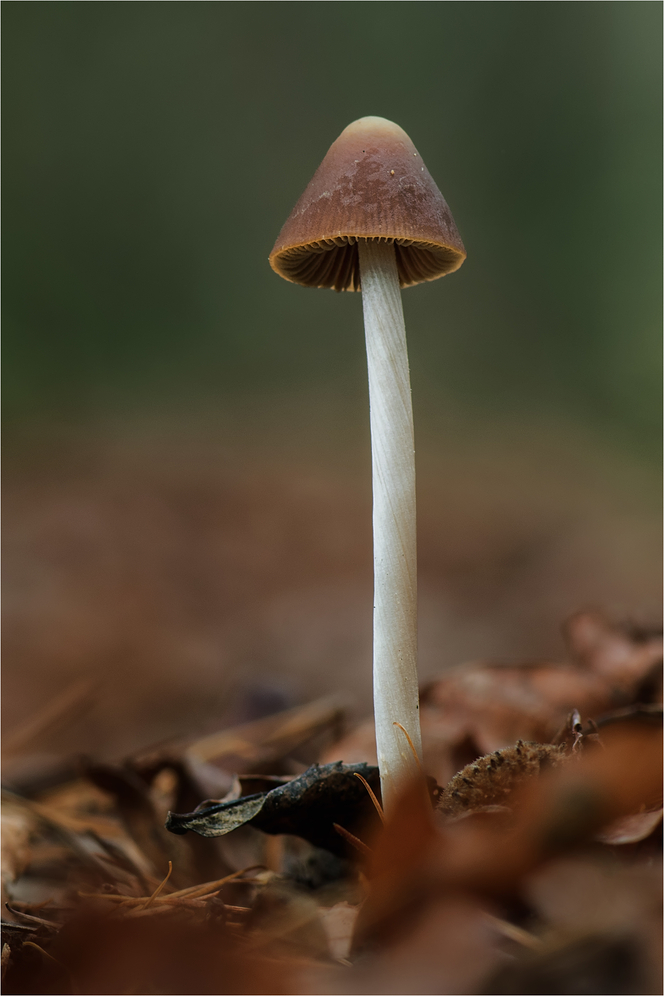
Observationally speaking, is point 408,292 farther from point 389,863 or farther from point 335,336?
point 389,863

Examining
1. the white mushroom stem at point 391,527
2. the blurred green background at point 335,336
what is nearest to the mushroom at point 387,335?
the white mushroom stem at point 391,527

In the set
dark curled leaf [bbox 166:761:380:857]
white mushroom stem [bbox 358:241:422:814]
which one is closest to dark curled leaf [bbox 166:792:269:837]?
dark curled leaf [bbox 166:761:380:857]

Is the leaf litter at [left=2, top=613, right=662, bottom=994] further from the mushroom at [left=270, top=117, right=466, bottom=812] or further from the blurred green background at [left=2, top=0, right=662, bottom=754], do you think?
the blurred green background at [left=2, top=0, right=662, bottom=754]

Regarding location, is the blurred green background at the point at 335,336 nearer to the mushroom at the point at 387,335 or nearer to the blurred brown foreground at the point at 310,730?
the blurred brown foreground at the point at 310,730

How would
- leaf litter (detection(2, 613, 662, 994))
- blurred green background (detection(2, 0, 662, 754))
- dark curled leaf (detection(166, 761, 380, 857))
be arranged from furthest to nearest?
blurred green background (detection(2, 0, 662, 754))
dark curled leaf (detection(166, 761, 380, 857))
leaf litter (detection(2, 613, 662, 994))

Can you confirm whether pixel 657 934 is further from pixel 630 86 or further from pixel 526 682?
pixel 630 86

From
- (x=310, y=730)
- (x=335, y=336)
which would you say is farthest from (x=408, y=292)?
(x=310, y=730)

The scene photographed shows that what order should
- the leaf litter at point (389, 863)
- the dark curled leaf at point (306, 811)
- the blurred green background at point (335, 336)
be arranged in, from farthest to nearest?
the blurred green background at point (335, 336)
the dark curled leaf at point (306, 811)
the leaf litter at point (389, 863)
